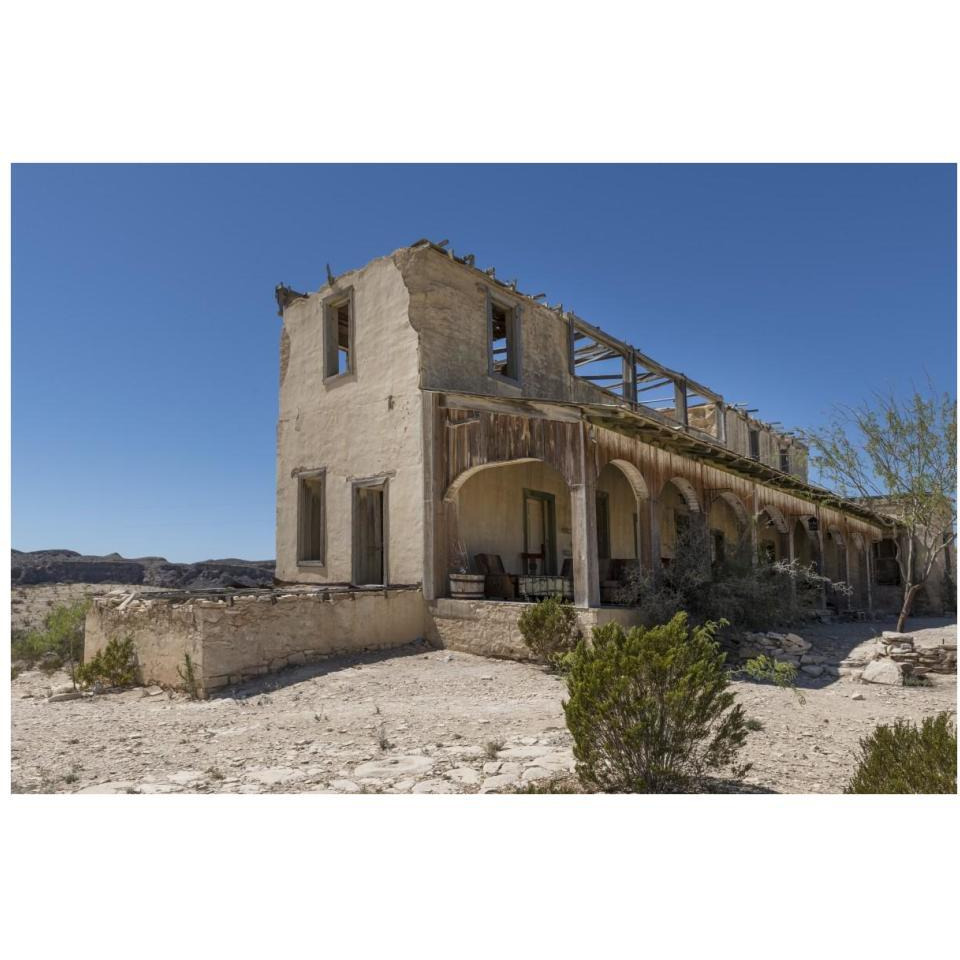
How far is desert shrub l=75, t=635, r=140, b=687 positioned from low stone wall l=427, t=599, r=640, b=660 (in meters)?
4.45

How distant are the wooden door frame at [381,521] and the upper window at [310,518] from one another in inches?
44.7

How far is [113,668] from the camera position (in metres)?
10.0

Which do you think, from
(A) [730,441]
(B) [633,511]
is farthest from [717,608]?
(A) [730,441]

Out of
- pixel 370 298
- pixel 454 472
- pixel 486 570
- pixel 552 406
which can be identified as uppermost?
pixel 370 298

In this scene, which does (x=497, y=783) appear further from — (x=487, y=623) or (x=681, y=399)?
(x=681, y=399)

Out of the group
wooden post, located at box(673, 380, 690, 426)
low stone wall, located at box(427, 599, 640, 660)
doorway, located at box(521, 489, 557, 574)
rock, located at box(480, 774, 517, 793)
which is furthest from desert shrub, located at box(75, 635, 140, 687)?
wooden post, located at box(673, 380, 690, 426)

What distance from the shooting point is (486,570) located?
12.8 metres

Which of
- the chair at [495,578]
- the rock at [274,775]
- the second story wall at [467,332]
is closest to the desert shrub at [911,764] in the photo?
the rock at [274,775]

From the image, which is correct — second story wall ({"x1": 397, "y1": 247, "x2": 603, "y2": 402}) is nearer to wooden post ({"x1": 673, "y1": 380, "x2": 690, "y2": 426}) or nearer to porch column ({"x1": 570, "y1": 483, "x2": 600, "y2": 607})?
porch column ({"x1": 570, "y1": 483, "x2": 600, "y2": 607})

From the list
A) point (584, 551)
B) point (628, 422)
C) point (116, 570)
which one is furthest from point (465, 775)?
point (116, 570)

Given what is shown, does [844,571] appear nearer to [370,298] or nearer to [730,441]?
[730,441]

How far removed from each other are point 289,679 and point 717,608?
6684 millimetres

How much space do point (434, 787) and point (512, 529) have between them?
9.05 m

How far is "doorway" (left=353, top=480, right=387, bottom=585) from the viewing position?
13.3 m
